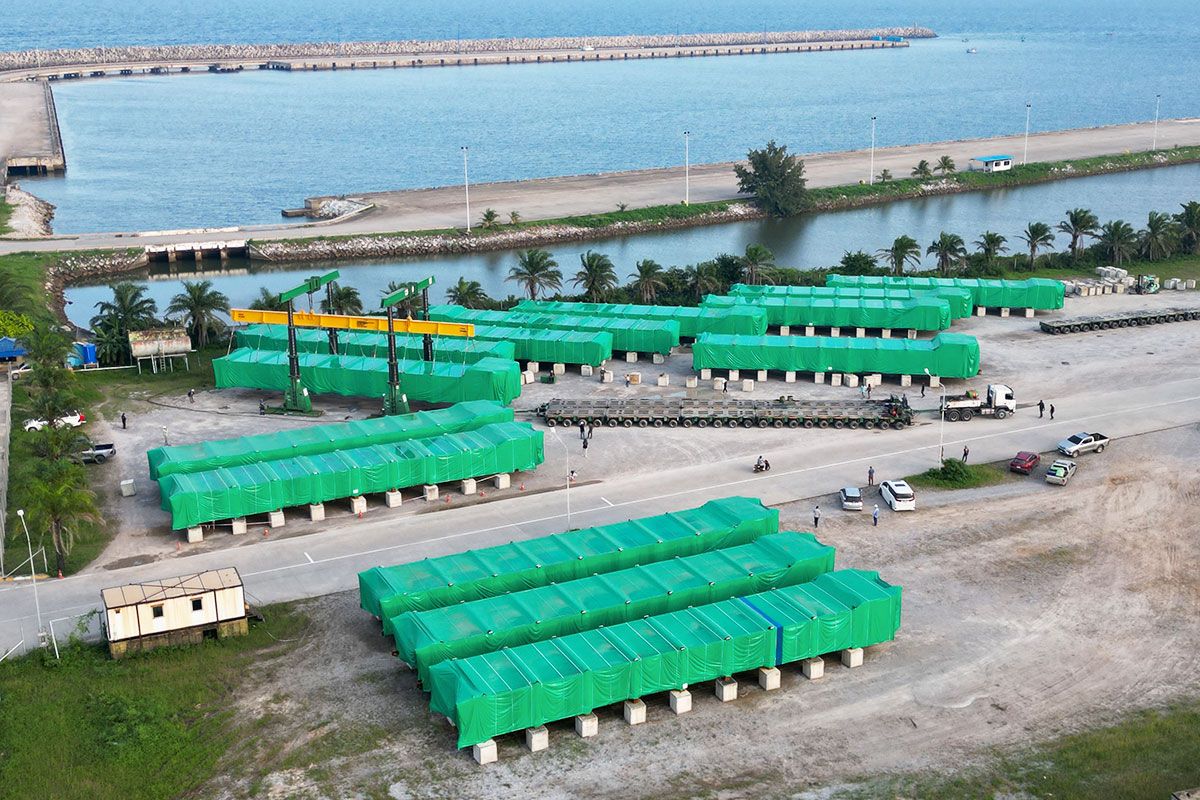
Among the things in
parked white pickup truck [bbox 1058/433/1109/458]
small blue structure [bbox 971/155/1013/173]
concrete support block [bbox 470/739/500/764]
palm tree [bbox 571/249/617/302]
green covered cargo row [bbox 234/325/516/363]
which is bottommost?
concrete support block [bbox 470/739/500/764]

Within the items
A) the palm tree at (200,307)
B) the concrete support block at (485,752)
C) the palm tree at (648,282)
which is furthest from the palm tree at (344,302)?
the concrete support block at (485,752)

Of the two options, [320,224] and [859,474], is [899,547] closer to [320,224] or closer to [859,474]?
[859,474]

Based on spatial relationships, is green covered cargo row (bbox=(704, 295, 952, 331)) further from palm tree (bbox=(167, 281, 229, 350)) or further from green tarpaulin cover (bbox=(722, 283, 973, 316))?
palm tree (bbox=(167, 281, 229, 350))

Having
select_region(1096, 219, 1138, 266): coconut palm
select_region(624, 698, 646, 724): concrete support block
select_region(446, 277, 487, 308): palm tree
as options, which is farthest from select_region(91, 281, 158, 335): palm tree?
select_region(1096, 219, 1138, 266): coconut palm

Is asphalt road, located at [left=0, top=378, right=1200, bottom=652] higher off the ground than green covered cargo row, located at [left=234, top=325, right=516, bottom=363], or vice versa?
green covered cargo row, located at [left=234, top=325, right=516, bottom=363]

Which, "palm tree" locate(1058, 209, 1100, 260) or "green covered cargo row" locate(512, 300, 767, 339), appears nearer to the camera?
"green covered cargo row" locate(512, 300, 767, 339)
